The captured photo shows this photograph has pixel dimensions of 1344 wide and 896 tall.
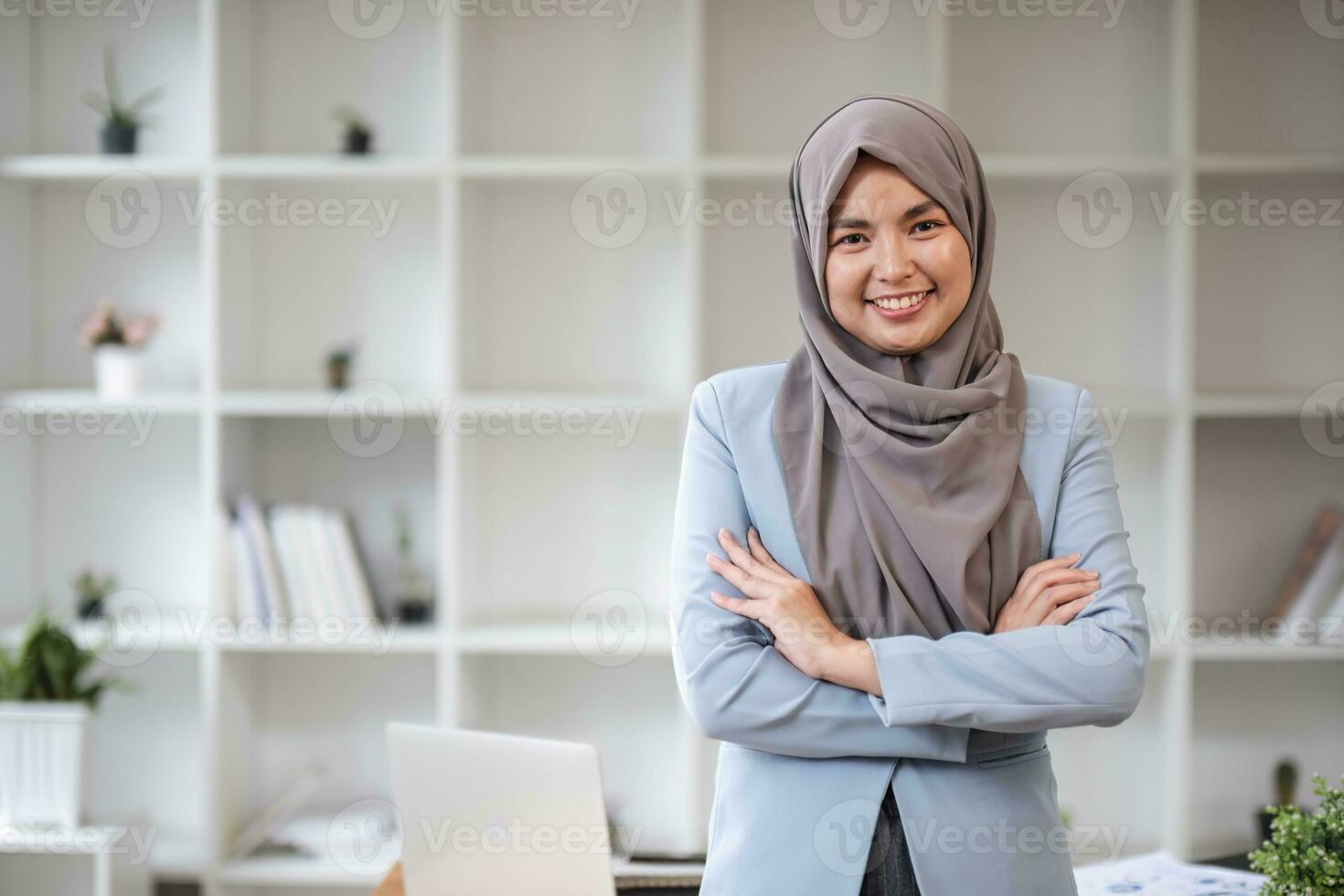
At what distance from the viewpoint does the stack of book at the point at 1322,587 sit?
258 cm

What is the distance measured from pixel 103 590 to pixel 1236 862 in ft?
8.24

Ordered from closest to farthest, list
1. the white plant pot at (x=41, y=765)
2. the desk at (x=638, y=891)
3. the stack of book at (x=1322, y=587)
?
the desk at (x=638, y=891)
the white plant pot at (x=41, y=765)
the stack of book at (x=1322, y=587)

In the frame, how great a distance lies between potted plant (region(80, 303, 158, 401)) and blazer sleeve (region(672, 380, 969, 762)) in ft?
5.88

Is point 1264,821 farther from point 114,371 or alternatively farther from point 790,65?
point 114,371

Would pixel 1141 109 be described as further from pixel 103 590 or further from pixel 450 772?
pixel 103 590

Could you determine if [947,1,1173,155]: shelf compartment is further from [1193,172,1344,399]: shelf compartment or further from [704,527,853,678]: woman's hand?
[704,527,853,678]: woman's hand

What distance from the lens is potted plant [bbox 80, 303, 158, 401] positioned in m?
2.68

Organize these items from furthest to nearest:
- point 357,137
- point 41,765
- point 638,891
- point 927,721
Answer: point 357,137, point 41,765, point 638,891, point 927,721

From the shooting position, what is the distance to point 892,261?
1.31 metres

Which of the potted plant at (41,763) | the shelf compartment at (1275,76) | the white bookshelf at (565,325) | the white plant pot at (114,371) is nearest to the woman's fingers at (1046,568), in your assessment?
the white bookshelf at (565,325)

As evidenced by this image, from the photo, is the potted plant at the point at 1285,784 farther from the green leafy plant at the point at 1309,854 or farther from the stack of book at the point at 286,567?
the stack of book at the point at 286,567

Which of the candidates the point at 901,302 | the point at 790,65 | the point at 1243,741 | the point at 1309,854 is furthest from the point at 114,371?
the point at 1243,741

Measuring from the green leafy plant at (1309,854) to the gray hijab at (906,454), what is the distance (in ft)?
1.27

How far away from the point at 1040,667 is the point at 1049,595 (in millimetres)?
94
